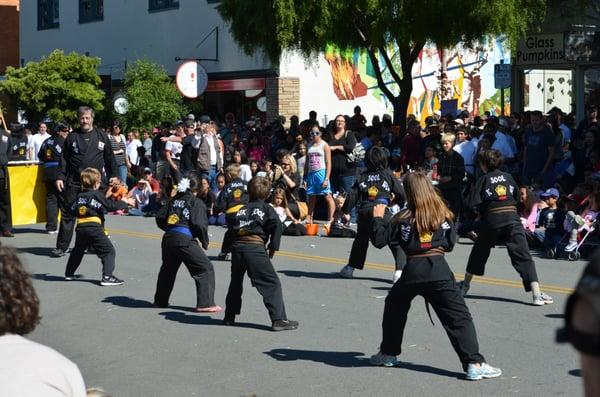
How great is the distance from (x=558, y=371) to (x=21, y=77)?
26592 mm

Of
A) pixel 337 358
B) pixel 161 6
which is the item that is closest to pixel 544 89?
pixel 161 6

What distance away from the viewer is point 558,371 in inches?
318

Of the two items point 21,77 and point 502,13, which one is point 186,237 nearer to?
point 502,13

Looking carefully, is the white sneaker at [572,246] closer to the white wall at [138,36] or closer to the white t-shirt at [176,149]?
the white t-shirt at [176,149]

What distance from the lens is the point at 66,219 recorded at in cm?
1458

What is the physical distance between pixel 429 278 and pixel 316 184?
1018 centimetres

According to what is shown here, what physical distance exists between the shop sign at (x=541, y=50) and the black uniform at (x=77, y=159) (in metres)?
11.5

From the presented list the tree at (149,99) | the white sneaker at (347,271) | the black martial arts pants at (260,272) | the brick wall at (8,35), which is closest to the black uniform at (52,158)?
the white sneaker at (347,271)

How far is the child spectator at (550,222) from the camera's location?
14461mm

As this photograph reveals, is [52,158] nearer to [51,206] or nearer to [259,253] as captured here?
[51,206]

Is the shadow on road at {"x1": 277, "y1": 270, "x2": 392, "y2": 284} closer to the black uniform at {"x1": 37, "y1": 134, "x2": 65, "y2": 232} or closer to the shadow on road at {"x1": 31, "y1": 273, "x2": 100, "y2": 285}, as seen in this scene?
the shadow on road at {"x1": 31, "y1": 273, "x2": 100, "y2": 285}

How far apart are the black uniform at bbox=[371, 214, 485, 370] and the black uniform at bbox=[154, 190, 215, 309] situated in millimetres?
3004

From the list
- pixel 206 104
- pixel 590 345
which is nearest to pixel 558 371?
pixel 590 345

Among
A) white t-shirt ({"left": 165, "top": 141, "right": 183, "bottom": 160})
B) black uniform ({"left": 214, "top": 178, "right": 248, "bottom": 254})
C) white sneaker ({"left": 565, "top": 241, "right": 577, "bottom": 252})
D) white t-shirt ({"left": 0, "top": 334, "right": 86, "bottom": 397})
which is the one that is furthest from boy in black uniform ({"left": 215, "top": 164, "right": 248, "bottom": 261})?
white t-shirt ({"left": 165, "top": 141, "right": 183, "bottom": 160})
